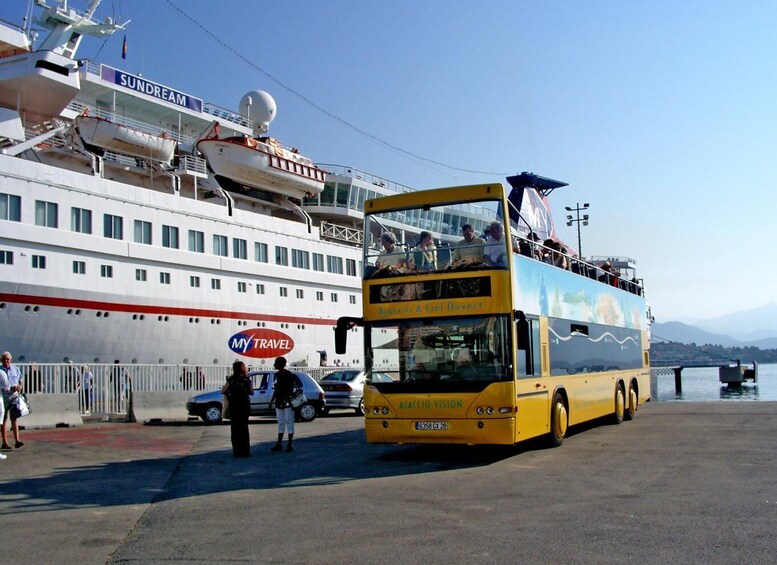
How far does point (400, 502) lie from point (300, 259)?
2550cm

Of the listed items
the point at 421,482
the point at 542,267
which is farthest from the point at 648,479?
the point at 542,267

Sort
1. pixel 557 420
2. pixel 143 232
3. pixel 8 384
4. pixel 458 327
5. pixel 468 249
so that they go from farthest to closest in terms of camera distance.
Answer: pixel 143 232 → pixel 8 384 → pixel 557 420 → pixel 468 249 → pixel 458 327

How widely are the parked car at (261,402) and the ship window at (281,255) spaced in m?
11.3

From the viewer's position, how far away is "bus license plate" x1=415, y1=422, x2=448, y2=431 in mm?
10711

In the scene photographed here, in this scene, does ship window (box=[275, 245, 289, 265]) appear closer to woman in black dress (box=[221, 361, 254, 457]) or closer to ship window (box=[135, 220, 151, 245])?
ship window (box=[135, 220, 151, 245])

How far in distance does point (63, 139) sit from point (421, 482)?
22107mm

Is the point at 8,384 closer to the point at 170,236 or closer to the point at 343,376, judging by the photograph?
the point at 343,376

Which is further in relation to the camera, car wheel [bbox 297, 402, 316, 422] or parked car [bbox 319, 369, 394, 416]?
parked car [bbox 319, 369, 394, 416]

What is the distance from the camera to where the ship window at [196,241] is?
27.7m

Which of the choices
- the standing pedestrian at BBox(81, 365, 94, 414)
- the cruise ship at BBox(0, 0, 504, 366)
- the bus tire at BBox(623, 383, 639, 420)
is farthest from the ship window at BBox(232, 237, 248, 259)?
the bus tire at BBox(623, 383, 639, 420)

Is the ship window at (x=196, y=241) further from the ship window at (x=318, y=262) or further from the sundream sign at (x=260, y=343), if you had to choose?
the ship window at (x=318, y=262)

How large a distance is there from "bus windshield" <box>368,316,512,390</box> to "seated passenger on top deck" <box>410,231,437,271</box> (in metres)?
Result: 0.87

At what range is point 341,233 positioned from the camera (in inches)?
1432

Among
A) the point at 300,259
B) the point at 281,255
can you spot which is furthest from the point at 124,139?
the point at 300,259
